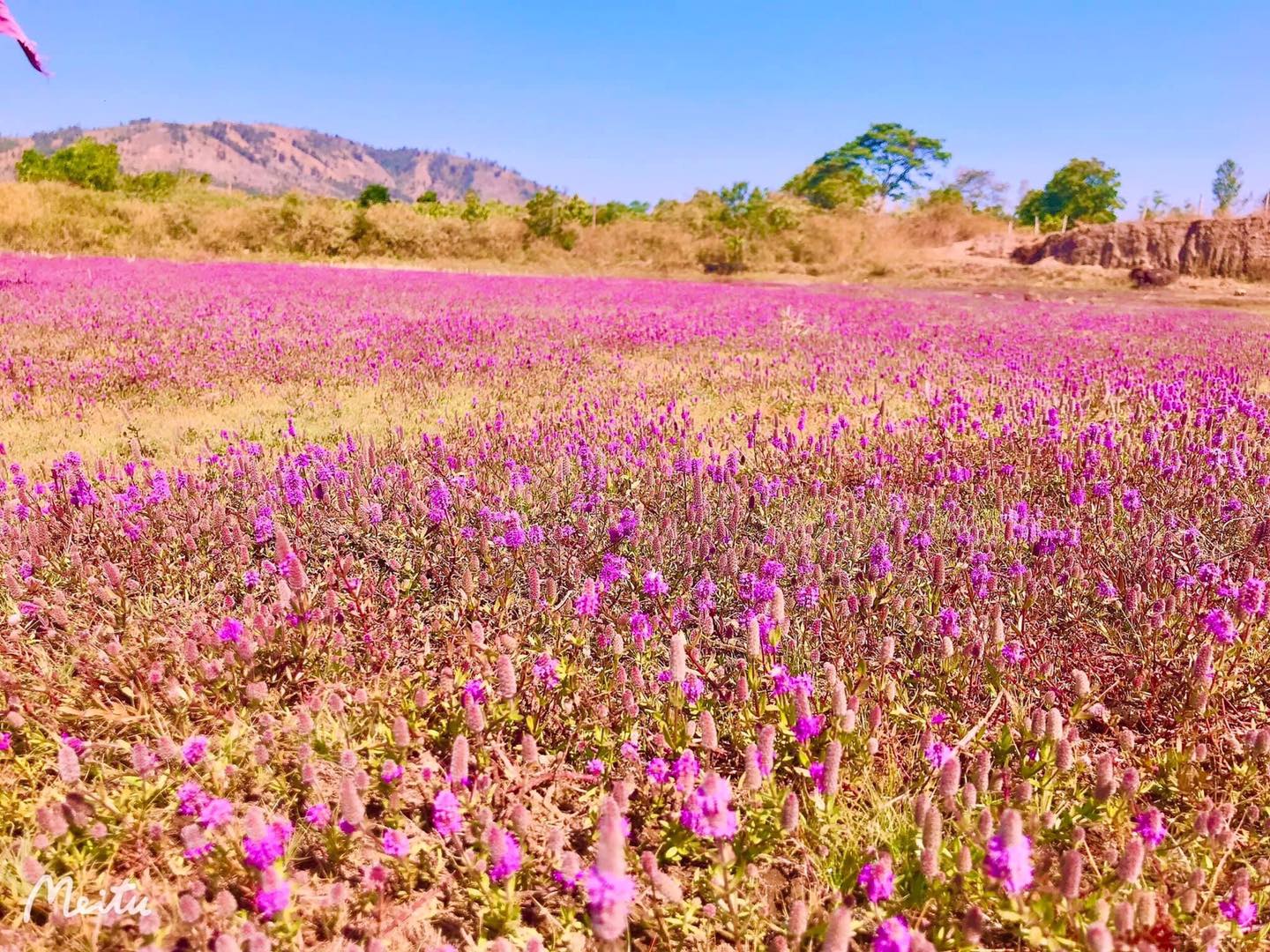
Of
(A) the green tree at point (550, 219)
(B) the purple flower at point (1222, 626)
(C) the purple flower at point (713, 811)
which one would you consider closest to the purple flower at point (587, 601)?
(C) the purple flower at point (713, 811)

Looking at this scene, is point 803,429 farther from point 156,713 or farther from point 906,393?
point 156,713

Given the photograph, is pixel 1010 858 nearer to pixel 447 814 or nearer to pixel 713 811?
pixel 713 811

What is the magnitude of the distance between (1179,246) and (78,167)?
64.9 metres

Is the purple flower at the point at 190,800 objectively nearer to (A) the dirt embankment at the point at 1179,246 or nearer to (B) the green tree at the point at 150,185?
(A) the dirt embankment at the point at 1179,246

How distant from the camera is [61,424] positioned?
219 inches

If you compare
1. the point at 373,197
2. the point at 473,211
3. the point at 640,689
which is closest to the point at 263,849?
the point at 640,689

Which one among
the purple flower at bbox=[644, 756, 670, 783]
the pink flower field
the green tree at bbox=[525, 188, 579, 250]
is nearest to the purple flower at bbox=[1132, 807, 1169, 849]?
the pink flower field

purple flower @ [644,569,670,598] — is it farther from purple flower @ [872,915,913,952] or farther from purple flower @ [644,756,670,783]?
purple flower @ [872,915,913,952]

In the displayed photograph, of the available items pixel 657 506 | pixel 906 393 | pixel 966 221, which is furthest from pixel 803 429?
pixel 966 221

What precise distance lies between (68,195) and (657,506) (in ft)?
144

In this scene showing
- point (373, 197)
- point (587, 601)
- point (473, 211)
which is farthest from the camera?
point (373, 197)

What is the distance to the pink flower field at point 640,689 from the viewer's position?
1632 mm

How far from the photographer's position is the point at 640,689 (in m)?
2.28

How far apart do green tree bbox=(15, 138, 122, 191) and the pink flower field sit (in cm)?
5812
